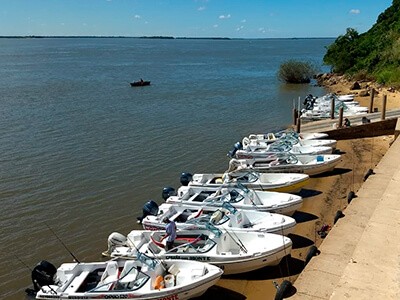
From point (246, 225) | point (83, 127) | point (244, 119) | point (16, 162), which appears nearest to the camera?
point (246, 225)

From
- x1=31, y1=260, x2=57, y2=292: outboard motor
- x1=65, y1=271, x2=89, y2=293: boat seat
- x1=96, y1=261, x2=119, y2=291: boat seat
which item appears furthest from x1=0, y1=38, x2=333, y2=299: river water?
x1=96, y1=261, x2=119, y2=291: boat seat

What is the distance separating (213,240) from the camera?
472 inches

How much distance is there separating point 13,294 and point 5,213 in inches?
214

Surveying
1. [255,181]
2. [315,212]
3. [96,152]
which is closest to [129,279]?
[255,181]

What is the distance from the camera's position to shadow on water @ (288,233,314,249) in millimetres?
13330

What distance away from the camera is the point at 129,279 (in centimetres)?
1048

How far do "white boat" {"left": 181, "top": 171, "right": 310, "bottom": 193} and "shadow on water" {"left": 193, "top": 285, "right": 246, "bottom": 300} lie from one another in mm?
4760

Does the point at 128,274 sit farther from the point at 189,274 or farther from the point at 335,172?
the point at 335,172

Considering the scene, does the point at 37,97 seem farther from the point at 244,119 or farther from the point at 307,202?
the point at 307,202

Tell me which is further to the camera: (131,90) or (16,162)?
(131,90)

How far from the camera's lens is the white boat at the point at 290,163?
1850 cm

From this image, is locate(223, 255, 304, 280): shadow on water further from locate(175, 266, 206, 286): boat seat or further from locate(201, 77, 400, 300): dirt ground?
locate(175, 266, 206, 286): boat seat

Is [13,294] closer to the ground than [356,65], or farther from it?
closer to the ground

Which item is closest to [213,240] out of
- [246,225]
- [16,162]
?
[246,225]
